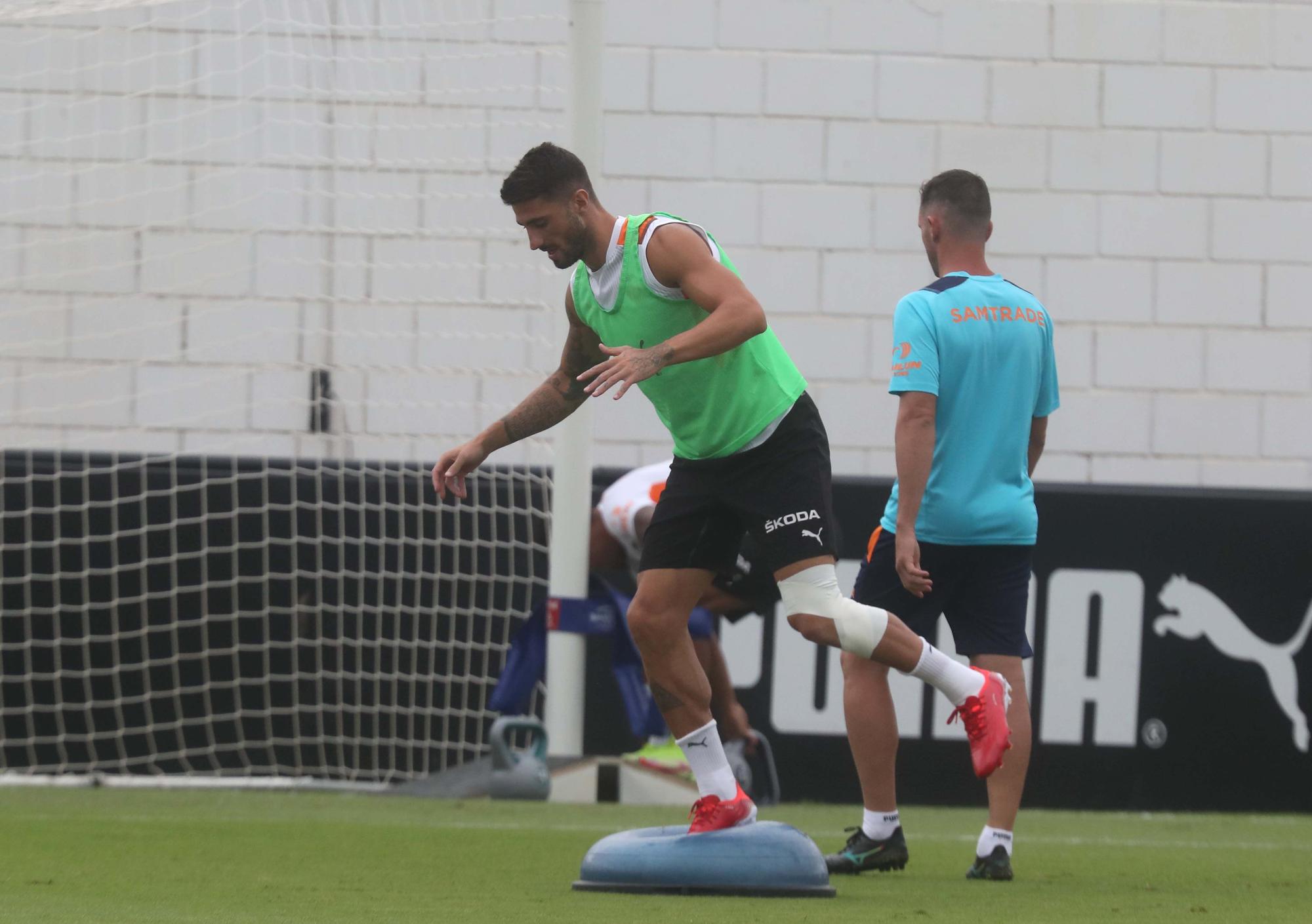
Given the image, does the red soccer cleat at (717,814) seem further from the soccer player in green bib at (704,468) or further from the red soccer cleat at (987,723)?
the red soccer cleat at (987,723)

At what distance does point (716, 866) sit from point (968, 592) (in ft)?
2.96

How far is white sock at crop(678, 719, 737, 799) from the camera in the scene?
3.58m

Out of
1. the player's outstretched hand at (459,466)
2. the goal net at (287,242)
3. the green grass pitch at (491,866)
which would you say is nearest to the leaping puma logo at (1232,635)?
the green grass pitch at (491,866)

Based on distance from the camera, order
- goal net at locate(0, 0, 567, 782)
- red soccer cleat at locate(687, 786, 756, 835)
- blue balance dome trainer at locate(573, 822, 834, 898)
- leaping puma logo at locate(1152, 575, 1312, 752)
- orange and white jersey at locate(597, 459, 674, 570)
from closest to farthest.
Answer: blue balance dome trainer at locate(573, 822, 834, 898) < red soccer cleat at locate(687, 786, 756, 835) < orange and white jersey at locate(597, 459, 674, 570) < leaping puma logo at locate(1152, 575, 1312, 752) < goal net at locate(0, 0, 567, 782)

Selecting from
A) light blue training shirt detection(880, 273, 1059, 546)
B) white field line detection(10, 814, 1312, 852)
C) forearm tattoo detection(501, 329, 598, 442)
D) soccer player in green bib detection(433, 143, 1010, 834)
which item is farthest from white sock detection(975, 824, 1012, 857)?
forearm tattoo detection(501, 329, 598, 442)

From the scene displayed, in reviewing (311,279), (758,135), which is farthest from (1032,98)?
(311,279)

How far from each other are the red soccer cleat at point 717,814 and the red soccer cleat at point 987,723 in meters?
0.46

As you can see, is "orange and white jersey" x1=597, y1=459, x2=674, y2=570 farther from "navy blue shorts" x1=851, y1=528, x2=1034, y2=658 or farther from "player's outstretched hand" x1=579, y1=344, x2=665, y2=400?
"player's outstretched hand" x1=579, y1=344, x2=665, y2=400

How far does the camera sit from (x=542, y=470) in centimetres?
667

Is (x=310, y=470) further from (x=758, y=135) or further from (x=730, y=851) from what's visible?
(x=730, y=851)

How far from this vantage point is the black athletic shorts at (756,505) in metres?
3.56

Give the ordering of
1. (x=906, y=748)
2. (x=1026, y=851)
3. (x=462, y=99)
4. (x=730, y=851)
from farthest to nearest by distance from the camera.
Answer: (x=462, y=99) → (x=906, y=748) → (x=1026, y=851) → (x=730, y=851)

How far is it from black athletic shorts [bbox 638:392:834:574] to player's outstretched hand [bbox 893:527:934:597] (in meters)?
0.18

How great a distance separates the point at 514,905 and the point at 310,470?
372 centimetres
